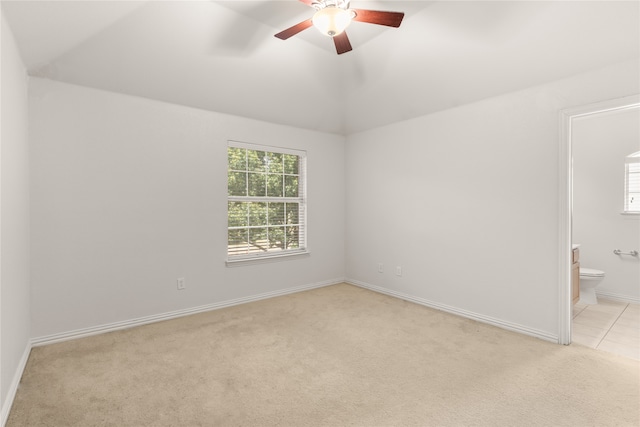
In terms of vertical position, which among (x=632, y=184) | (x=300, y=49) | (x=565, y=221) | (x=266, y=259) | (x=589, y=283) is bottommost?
(x=589, y=283)

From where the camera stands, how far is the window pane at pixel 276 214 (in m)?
4.32

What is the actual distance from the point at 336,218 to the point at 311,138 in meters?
1.24

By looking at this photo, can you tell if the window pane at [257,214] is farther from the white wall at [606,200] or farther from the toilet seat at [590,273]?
the white wall at [606,200]

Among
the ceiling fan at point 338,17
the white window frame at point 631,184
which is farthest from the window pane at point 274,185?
the white window frame at point 631,184

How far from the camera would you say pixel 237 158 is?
13.1 ft

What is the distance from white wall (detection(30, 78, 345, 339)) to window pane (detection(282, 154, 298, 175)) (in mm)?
313

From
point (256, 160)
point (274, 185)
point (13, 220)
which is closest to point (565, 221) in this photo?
point (274, 185)

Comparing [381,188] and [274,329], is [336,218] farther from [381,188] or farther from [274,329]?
[274,329]

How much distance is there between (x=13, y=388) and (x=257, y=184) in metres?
2.83

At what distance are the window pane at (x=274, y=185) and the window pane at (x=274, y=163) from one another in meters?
0.08

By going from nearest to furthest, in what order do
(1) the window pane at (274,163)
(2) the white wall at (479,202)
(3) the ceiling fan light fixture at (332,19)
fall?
(3) the ceiling fan light fixture at (332,19), (2) the white wall at (479,202), (1) the window pane at (274,163)

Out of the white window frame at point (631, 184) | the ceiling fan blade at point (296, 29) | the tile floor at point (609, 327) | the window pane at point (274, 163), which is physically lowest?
the tile floor at point (609, 327)

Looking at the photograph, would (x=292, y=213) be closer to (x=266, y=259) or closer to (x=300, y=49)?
(x=266, y=259)

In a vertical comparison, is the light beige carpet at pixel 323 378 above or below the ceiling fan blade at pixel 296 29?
below
